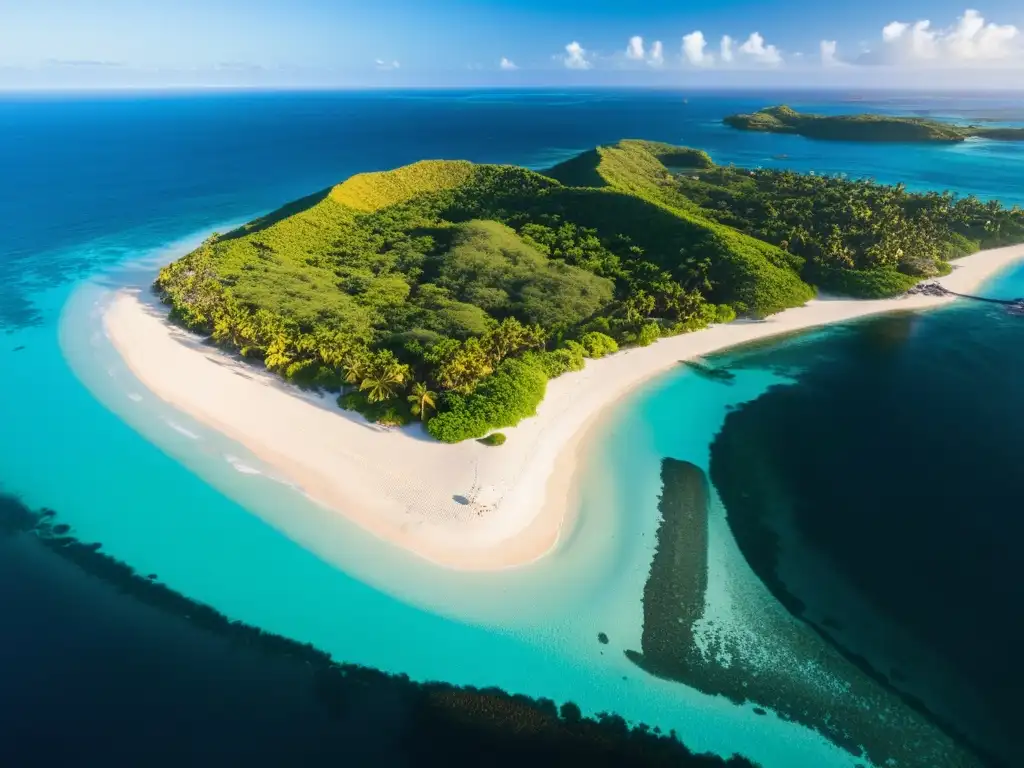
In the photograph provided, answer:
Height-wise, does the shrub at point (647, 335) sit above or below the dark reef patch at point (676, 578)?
above

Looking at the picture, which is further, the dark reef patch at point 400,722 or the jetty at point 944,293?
the jetty at point 944,293

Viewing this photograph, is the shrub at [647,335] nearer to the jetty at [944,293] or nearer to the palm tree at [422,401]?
the palm tree at [422,401]

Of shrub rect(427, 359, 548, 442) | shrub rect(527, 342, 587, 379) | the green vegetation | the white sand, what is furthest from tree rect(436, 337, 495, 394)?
the white sand

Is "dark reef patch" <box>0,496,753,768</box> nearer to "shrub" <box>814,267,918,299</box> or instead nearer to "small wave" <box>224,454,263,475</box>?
"small wave" <box>224,454,263,475</box>

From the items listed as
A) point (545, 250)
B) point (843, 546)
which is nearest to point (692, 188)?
point (545, 250)

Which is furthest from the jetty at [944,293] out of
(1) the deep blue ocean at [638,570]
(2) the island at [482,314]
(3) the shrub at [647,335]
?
(3) the shrub at [647,335]

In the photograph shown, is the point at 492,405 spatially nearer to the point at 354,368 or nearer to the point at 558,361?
the point at 558,361
